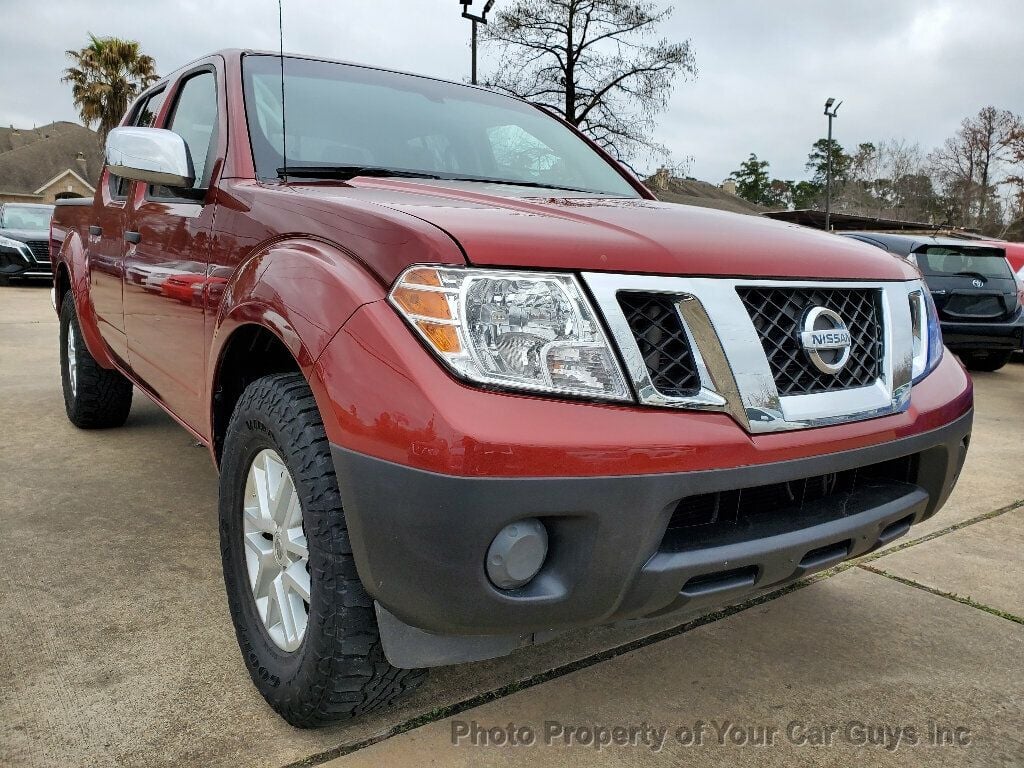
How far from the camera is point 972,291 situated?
7496 mm

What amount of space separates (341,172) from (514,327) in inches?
43.3

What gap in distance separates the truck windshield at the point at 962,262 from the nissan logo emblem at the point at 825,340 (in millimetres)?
6722

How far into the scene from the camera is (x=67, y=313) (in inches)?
173

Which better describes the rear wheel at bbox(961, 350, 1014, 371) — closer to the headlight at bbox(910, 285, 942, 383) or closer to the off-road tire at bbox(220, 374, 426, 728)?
the headlight at bbox(910, 285, 942, 383)

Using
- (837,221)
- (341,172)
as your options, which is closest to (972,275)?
(341,172)

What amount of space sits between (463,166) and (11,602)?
1.86m

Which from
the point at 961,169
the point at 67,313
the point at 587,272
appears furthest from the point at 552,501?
A: the point at 961,169

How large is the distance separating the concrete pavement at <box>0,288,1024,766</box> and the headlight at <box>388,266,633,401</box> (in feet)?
2.86

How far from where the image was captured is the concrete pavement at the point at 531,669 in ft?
5.92

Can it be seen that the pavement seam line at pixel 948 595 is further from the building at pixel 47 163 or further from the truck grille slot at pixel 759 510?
the building at pixel 47 163

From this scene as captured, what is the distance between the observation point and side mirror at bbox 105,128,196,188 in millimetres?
2395

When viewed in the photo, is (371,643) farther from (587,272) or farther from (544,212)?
(544,212)

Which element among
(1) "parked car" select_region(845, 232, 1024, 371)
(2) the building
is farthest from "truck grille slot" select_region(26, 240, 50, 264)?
(2) the building

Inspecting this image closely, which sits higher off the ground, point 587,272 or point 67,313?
point 587,272
